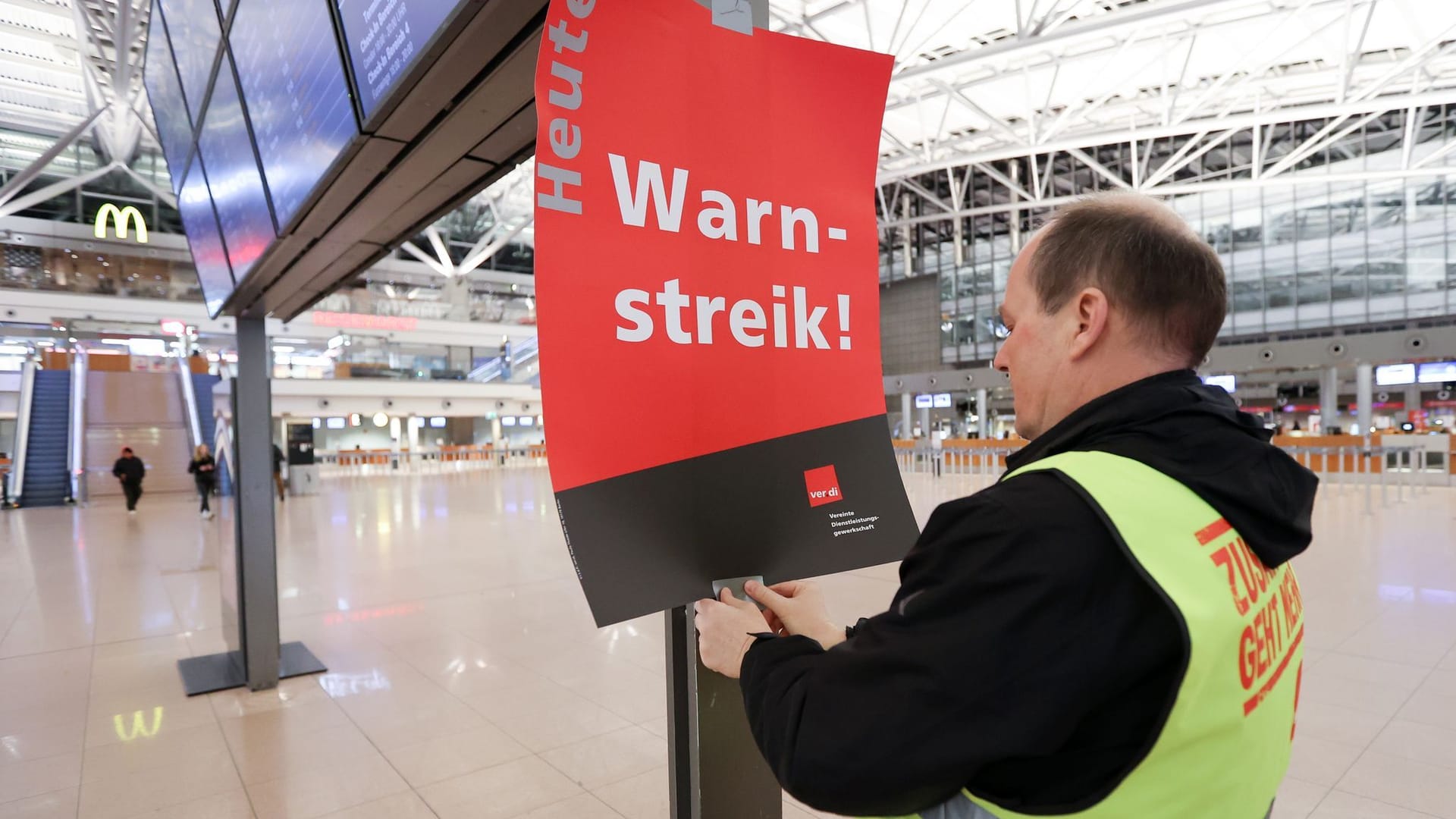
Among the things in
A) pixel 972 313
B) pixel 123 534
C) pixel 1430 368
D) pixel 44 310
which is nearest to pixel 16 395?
pixel 44 310

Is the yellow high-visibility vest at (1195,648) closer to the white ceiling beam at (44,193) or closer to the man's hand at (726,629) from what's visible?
the man's hand at (726,629)

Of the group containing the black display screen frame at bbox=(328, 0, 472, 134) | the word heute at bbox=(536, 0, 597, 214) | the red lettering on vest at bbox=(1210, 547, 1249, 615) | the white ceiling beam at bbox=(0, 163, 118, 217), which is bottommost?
the red lettering on vest at bbox=(1210, 547, 1249, 615)

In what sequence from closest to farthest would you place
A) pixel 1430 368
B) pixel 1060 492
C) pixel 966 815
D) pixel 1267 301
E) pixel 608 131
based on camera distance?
pixel 1060 492
pixel 966 815
pixel 608 131
pixel 1430 368
pixel 1267 301

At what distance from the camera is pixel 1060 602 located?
2.58 ft

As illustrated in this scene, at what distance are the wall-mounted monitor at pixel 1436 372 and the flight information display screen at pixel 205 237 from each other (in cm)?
2797

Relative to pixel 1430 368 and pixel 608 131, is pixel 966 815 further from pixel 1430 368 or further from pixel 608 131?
pixel 1430 368

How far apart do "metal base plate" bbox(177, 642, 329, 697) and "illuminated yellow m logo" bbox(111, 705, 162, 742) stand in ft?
0.97

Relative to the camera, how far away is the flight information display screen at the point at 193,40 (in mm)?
3846

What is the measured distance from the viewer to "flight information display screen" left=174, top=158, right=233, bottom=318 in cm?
474

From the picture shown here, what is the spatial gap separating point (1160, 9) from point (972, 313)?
24.8 metres

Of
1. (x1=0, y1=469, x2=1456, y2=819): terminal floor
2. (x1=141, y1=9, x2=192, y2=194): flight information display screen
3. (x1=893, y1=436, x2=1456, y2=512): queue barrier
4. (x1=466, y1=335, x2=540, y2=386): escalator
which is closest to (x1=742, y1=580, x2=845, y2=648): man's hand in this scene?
(x1=0, y1=469, x2=1456, y2=819): terminal floor

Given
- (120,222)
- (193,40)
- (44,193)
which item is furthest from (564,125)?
(44,193)

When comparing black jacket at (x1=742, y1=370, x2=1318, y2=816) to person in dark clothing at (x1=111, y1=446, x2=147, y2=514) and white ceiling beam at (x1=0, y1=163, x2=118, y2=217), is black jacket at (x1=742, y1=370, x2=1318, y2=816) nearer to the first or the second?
person in dark clothing at (x1=111, y1=446, x2=147, y2=514)

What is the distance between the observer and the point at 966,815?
3.11 ft
